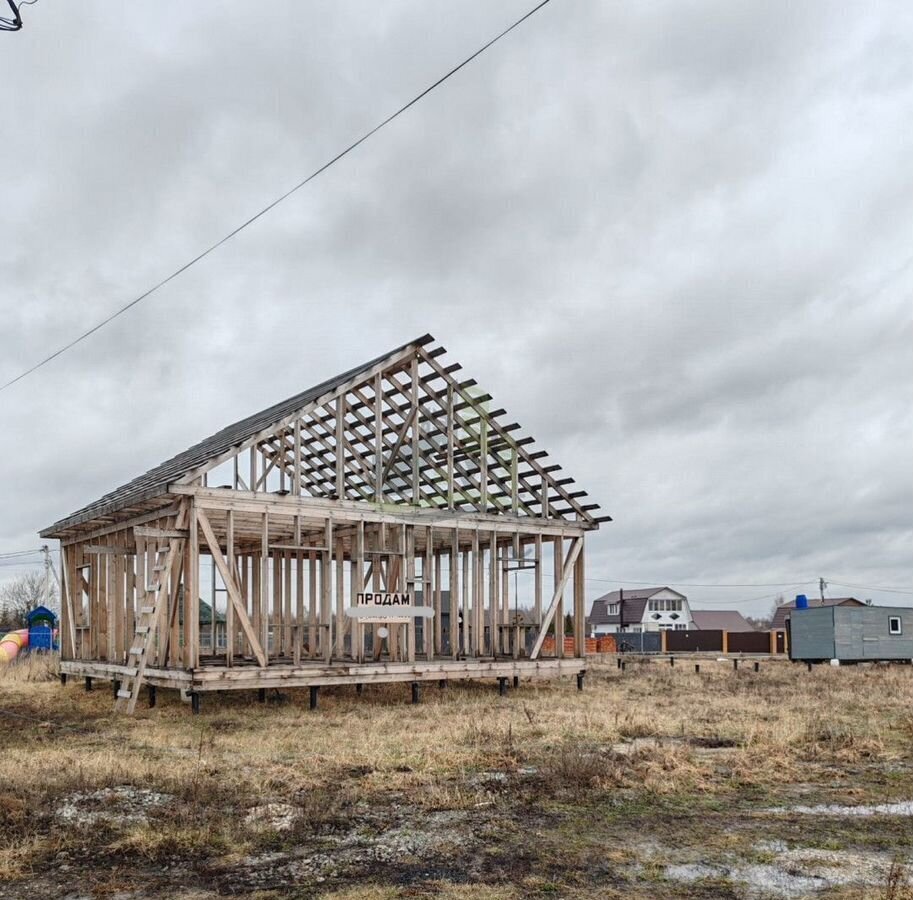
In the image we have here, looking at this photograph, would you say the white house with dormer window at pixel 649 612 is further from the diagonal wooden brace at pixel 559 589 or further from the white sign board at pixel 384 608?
the white sign board at pixel 384 608

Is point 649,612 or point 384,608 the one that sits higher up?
point 384,608

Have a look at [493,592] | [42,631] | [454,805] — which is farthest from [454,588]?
[42,631]

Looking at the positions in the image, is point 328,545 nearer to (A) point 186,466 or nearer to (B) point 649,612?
(A) point 186,466

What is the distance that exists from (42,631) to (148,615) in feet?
91.1

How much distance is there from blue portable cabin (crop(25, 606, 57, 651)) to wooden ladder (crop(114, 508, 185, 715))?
81.8 feet

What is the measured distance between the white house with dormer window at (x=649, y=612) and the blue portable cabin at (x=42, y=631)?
50.8m

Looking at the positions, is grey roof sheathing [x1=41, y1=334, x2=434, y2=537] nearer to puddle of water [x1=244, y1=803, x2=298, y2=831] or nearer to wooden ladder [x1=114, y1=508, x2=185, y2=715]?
wooden ladder [x1=114, y1=508, x2=185, y2=715]

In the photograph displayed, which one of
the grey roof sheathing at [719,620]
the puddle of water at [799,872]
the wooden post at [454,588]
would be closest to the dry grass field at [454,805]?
the puddle of water at [799,872]

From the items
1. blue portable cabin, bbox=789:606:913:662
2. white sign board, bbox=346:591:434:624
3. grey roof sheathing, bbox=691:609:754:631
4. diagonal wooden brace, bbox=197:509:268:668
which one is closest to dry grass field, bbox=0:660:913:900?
diagonal wooden brace, bbox=197:509:268:668

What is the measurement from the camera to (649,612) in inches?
3497

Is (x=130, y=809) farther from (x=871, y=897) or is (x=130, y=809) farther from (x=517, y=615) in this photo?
(x=517, y=615)

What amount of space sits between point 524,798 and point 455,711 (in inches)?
389

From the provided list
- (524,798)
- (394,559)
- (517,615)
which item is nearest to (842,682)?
(517,615)

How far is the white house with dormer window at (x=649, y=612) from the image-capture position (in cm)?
8825
